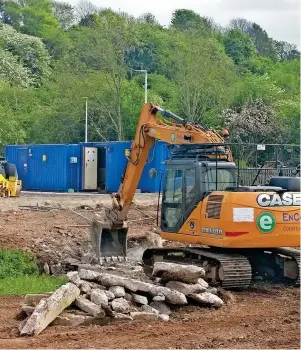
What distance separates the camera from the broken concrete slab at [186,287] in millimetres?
12617

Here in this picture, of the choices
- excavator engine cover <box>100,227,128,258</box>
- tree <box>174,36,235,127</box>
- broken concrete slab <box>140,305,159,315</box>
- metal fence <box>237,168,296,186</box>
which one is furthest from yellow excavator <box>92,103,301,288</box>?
tree <box>174,36,235,127</box>

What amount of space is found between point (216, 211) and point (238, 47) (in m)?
72.0

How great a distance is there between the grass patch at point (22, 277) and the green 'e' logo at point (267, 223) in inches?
149

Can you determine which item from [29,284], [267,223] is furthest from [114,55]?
[267,223]

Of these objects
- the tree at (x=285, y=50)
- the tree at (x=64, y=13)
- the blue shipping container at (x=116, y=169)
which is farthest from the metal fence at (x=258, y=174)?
the tree at (x=64, y=13)

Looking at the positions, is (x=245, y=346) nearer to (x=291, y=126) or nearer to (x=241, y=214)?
(x=241, y=214)

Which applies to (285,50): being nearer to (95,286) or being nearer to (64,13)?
(64,13)

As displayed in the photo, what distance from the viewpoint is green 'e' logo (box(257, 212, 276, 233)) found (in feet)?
45.3

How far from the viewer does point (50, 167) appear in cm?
3909

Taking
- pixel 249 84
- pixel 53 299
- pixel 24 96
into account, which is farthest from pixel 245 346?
pixel 24 96

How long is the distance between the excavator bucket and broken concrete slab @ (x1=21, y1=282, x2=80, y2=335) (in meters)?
5.16

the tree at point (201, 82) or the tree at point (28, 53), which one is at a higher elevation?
the tree at point (28, 53)

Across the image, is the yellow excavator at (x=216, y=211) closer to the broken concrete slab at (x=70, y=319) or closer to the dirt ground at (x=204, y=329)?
the dirt ground at (x=204, y=329)

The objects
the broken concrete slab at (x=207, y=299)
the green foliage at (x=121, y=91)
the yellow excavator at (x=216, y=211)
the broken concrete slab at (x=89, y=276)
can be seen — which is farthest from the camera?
the green foliage at (x=121, y=91)
